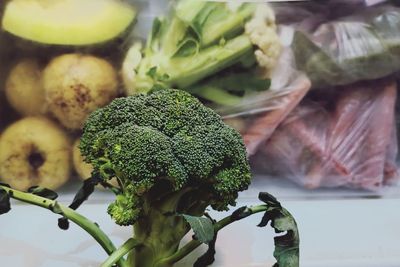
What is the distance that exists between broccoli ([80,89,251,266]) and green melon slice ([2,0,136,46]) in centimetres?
30

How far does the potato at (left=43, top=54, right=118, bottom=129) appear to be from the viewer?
3.64 ft

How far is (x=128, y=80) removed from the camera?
3.73 ft

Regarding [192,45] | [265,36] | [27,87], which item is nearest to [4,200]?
[27,87]

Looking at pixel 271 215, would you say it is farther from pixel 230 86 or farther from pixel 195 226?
pixel 230 86

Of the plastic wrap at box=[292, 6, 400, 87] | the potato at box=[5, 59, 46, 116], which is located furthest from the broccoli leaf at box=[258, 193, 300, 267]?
the potato at box=[5, 59, 46, 116]

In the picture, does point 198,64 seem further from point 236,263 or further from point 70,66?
point 236,263

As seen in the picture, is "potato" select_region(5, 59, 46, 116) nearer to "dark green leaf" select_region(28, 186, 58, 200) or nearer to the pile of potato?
the pile of potato

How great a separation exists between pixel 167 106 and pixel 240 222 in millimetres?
304

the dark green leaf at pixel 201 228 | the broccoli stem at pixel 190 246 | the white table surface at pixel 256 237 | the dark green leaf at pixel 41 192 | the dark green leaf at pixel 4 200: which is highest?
the dark green leaf at pixel 4 200

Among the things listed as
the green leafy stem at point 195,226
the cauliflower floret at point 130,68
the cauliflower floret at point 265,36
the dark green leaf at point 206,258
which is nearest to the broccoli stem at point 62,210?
the green leafy stem at point 195,226

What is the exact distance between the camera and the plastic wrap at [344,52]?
1.20 meters

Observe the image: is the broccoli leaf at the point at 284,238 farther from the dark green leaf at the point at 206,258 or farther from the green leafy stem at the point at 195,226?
the dark green leaf at the point at 206,258

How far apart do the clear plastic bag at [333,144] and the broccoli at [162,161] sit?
32 centimetres

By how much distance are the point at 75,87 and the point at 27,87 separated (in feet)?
0.35
